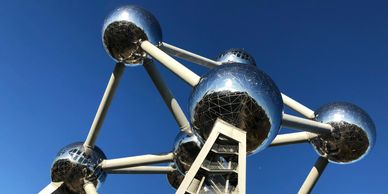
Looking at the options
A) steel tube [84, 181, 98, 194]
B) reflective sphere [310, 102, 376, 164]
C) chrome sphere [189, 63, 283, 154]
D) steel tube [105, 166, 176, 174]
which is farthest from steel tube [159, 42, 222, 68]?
chrome sphere [189, 63, 283, 154]

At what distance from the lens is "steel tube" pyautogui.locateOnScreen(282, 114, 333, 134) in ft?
35.6

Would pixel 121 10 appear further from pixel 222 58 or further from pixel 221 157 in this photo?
pixel 221 157

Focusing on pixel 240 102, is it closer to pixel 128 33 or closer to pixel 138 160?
pixel 138 160

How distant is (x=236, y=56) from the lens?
62.2 feet

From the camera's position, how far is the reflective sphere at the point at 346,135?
12953 mm

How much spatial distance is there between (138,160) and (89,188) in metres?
1.95

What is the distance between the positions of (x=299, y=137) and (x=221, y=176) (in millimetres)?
4991

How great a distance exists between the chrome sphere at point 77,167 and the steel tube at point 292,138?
591 centimetres

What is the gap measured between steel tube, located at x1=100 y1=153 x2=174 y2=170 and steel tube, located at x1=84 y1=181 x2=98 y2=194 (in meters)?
0.74

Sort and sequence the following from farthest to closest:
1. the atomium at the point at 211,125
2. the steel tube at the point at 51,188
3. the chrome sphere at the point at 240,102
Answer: the steel tube at the point at 51,188 < the chrome sphere at the point at 240,102 < the atomium at the point at 211,125

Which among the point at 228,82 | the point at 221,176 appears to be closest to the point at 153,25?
the point at 228,82

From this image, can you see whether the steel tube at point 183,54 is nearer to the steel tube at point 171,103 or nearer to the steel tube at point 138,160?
the steel tube at point 171,103

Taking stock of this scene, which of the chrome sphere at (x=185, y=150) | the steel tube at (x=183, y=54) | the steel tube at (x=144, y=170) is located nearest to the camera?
the chrome sphere at (x=185, y=150)

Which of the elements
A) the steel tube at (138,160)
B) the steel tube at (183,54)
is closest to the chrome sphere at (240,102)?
the steel tube at (138,160)
